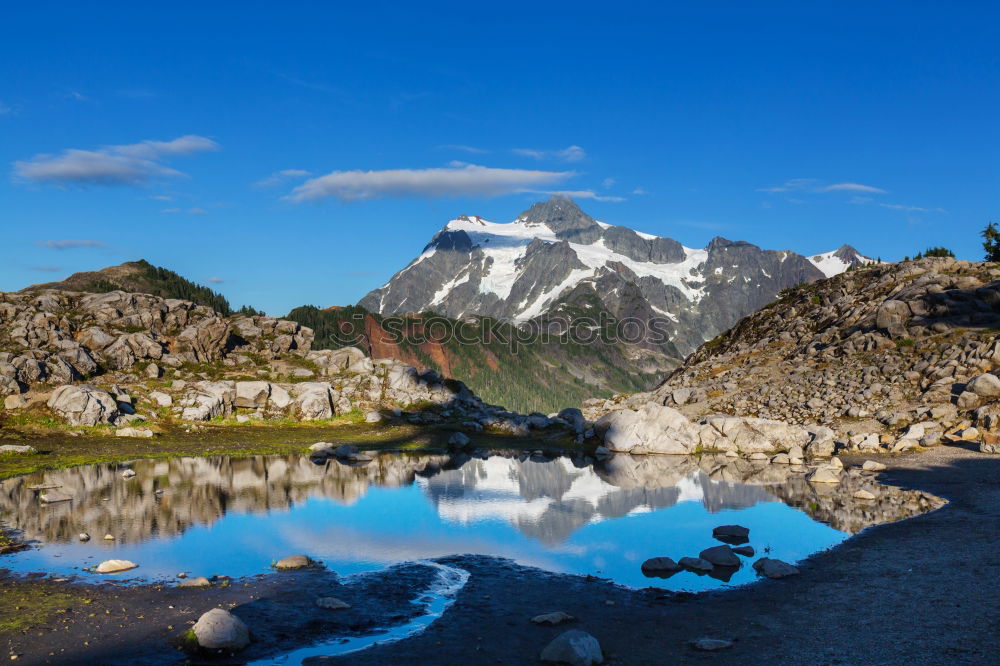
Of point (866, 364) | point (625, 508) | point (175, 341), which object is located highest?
point (175, 341)

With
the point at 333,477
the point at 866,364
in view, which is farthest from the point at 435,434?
the point at 866,364

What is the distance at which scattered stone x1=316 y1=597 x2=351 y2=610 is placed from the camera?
23.8m

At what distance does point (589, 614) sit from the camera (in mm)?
23047

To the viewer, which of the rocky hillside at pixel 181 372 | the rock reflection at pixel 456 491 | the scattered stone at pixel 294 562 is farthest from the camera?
the rocky hillside at pixel 181 372

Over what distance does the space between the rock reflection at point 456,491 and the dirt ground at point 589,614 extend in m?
8.56

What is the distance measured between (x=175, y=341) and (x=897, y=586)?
95.4 m

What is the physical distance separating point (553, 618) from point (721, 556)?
10.5m

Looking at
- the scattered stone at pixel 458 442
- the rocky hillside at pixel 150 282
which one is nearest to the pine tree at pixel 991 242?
the scattered stone at pixel 458 442

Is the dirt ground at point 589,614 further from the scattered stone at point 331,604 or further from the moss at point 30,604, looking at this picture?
the scattered stone at point 331,604

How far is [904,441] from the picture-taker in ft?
200

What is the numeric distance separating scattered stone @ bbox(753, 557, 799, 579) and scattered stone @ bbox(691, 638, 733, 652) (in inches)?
332

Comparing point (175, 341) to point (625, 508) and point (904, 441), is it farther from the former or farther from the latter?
point (904, 441)

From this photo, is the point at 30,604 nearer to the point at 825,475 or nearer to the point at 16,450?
the point at 16,450

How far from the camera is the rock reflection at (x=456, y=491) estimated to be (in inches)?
1495
